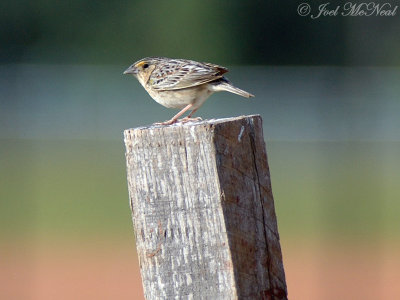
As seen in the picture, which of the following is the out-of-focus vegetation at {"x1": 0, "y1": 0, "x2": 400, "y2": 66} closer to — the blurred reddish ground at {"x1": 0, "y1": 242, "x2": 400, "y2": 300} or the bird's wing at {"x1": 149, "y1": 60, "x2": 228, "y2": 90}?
the blurred reddish ground at {"x1": 0, "y1": 242, "x2": 400, "y2": 300}

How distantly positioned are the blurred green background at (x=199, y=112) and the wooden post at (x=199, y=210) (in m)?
14.1

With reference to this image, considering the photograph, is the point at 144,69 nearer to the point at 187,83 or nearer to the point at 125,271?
the point at 187,83

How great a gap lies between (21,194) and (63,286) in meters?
5.67

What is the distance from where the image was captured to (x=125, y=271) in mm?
14156

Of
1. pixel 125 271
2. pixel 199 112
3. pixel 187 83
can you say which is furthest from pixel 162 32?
pixel 187 83

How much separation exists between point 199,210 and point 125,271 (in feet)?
39.3

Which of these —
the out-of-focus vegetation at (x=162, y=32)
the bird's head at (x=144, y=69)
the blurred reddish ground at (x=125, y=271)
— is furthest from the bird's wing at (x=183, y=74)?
the out-of-focus vegetation at (x=162, y=32)

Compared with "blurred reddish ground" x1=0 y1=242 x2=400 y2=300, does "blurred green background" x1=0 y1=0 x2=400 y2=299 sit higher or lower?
higher

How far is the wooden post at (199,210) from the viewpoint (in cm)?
236

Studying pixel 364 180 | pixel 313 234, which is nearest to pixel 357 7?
pixel 364 180

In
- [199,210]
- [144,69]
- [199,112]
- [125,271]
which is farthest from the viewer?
[199,112]

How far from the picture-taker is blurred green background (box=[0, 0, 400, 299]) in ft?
60.4

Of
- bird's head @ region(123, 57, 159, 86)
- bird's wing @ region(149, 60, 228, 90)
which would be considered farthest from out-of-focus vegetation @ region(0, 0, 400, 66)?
bird's wing @ region(149, 60, 228, 90)

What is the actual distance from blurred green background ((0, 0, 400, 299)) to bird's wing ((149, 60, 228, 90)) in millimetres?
10675
